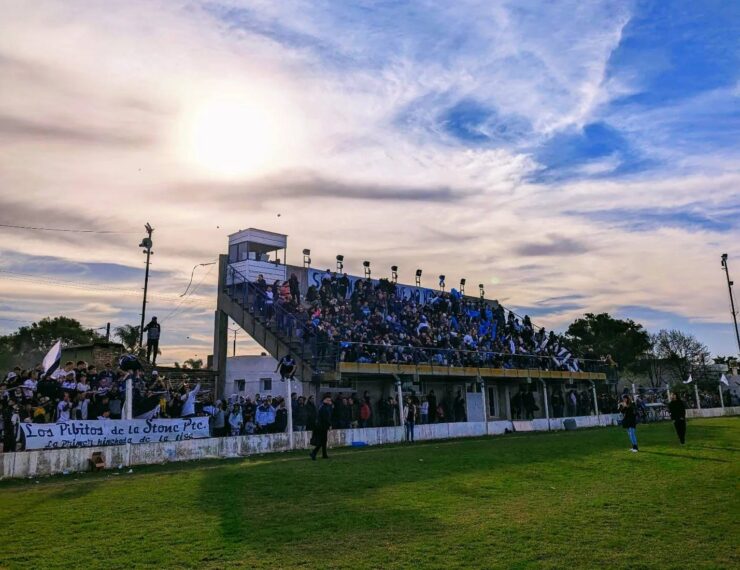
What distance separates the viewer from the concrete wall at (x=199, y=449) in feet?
54.4

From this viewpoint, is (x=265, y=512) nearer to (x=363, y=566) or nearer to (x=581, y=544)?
(x=363, y=566)

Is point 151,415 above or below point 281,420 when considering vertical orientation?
above

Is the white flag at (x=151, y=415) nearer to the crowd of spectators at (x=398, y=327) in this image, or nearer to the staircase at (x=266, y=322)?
the staircase at (x=266, y=322)

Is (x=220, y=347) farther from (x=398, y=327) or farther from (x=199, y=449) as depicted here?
(x=199, y=449)

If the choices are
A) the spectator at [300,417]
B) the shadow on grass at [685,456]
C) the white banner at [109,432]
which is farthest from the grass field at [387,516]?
the spectator at [300,417]

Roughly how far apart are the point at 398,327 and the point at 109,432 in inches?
781

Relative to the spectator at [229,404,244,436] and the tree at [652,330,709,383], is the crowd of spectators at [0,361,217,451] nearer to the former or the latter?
the spectator at [229,404,244,436]

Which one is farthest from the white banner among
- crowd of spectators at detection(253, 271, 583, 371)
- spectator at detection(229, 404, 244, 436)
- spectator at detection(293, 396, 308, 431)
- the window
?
the window

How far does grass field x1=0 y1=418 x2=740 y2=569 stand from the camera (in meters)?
7.81

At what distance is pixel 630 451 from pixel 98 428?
54.3ft

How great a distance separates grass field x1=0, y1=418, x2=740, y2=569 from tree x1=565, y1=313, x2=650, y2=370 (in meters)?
63.6

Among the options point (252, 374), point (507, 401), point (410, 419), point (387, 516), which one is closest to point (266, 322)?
point (252, 374)

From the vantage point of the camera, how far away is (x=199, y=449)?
20.5 metres

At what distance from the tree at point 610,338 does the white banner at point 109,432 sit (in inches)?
2459
